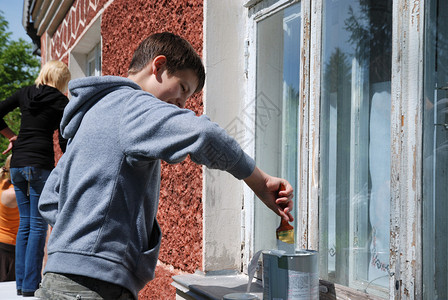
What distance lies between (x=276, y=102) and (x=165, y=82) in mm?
1135

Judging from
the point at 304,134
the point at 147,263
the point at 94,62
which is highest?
the point at 94,62

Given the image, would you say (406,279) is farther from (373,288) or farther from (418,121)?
(418,121)

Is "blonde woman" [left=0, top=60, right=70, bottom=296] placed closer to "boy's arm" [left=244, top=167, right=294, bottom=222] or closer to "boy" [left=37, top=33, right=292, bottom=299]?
"boy" [left=37, top=33, right=292, bottom=299]

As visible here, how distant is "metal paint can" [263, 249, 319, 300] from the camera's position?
5.65ft

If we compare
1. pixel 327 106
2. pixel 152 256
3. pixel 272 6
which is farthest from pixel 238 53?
pixel 152 256

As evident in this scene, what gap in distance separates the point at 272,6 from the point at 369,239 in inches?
52.4

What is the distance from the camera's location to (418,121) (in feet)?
5.26

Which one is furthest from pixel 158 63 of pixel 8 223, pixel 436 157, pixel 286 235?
pixel 8 223

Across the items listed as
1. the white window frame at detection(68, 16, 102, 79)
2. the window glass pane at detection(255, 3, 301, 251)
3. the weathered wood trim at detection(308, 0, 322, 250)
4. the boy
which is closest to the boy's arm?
the boy

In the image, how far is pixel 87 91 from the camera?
5.01 feet

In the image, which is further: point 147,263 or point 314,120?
point 314,120

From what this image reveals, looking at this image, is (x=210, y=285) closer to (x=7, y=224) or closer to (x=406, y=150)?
(x=406, y=150)

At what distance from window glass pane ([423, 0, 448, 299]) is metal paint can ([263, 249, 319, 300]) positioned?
0.38 meters

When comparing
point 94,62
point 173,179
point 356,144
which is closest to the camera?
point 356,144
